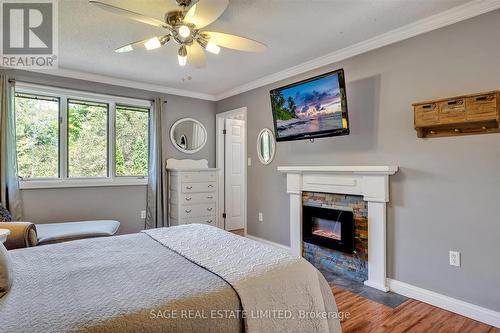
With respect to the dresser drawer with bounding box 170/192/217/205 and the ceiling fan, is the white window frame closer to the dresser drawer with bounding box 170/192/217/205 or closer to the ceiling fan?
the dresser drawer with bounding box 170/192/217/205

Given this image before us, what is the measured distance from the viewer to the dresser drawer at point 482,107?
2.10 meters

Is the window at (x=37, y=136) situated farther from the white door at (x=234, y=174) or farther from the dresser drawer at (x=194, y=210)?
the white door at (x=234, y=174)

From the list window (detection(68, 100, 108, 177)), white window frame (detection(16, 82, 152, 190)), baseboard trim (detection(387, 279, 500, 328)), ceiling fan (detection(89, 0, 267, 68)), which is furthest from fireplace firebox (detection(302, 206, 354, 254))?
window (detection(68, 100, 108, 177))

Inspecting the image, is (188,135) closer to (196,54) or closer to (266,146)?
(266,146)

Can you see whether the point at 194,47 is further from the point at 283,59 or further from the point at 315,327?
the point at 315,327

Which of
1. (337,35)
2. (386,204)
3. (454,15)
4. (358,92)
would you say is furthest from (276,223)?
(454,15)

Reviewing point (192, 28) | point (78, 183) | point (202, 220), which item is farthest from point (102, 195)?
point (192, 28)

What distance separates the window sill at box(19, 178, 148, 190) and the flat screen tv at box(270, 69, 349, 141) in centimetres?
218

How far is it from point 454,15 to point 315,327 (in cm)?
252

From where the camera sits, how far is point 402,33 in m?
2.68

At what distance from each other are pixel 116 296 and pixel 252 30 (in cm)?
233

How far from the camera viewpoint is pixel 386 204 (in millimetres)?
2822

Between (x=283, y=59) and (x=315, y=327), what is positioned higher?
(x=283, y=59)

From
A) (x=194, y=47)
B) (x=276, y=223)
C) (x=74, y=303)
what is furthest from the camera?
(x=276, y=223)
